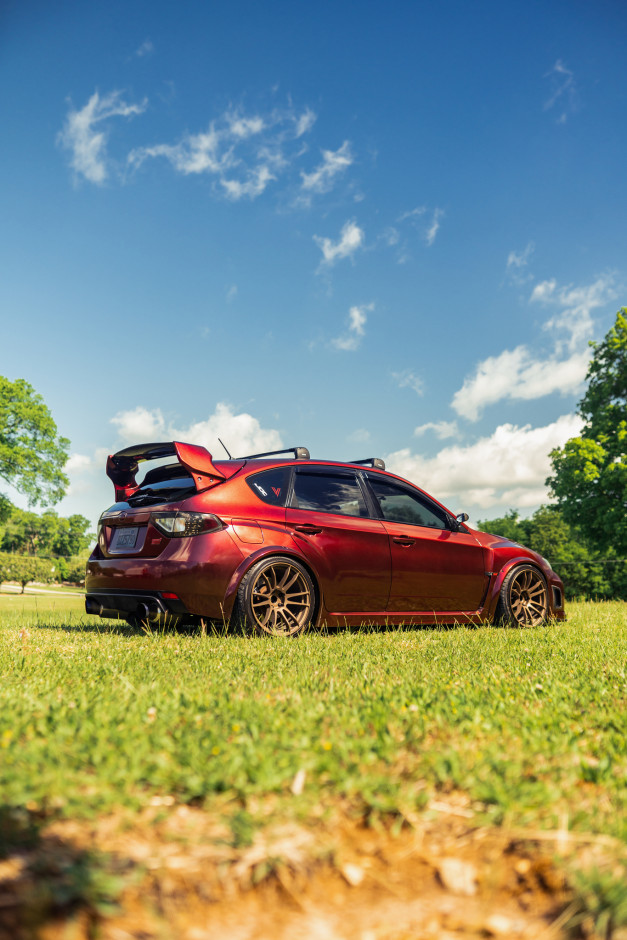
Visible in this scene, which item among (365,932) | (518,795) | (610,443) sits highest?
Answer: (610,443)

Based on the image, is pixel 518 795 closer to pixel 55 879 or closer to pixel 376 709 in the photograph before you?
pixel 376 709

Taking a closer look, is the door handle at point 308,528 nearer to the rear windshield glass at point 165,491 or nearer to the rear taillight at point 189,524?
the rear taillight at point 189,524

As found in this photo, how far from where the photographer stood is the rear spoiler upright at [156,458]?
20.1 ft

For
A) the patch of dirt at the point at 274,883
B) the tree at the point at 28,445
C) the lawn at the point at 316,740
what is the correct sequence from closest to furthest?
the patch of dirt at the point at 274,883 < the lawn at the point at 316,740 < the tree at the point at 28,445

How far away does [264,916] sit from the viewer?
1.53 m

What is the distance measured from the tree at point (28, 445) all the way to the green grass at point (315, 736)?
38.9 metres

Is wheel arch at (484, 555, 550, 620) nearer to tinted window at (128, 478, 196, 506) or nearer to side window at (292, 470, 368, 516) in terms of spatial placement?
side window at (292, 470, 368, 516)

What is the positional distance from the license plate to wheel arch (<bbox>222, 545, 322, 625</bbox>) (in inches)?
45.1

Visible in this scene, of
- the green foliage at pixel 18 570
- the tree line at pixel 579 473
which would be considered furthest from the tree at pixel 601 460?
the green foliage at pixel 18 570

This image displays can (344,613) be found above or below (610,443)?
below

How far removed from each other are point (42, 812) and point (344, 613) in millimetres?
4860

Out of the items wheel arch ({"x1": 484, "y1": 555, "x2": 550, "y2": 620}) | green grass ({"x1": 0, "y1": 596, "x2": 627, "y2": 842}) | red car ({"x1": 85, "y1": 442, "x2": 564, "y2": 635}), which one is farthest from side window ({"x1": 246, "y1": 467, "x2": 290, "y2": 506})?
wheel arch ({"x1": 484, "y1": 555, "x2": 550, "y2": 620})

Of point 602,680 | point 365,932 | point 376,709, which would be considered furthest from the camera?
point 602,680

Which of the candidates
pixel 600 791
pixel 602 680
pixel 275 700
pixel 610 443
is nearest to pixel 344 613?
pixel 602 680
